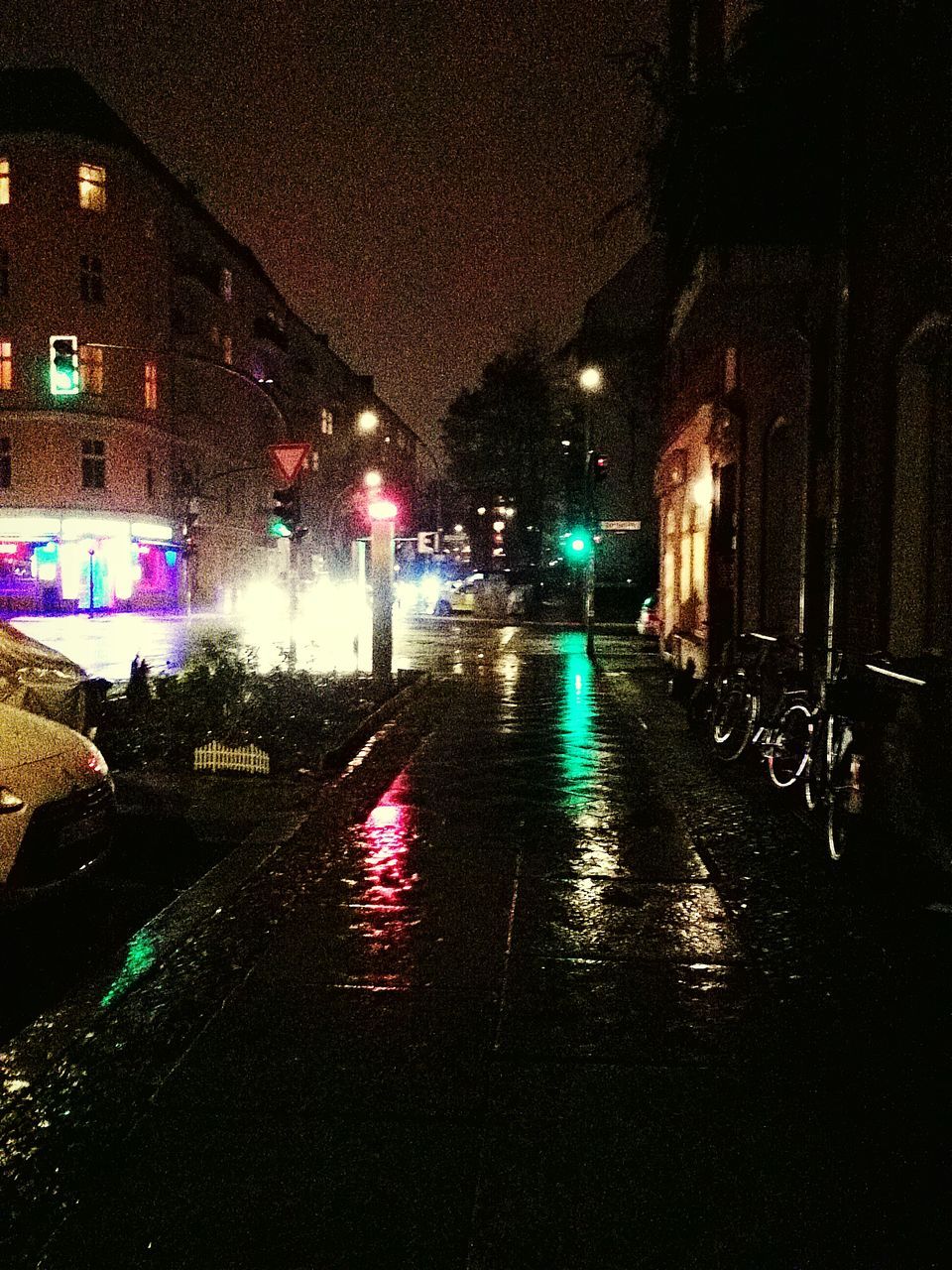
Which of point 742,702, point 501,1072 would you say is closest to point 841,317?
point 742,702

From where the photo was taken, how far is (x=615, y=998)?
457cm

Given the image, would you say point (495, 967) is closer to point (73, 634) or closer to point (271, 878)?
point (271, 878)

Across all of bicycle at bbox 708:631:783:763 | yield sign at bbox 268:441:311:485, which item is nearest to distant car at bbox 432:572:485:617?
yield sign at bbox 268:441:311:485

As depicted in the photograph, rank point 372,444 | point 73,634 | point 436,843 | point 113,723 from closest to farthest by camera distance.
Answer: point 436,843
point 113,723
point 73,634
point 372,444

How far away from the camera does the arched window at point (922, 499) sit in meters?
7.66

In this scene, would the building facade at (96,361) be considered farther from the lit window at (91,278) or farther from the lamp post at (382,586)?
the lamp post at (382,586)

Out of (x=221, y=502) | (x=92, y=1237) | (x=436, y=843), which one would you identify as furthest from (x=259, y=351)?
(x=92, y=1237)

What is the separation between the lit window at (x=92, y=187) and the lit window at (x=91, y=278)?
1791mm

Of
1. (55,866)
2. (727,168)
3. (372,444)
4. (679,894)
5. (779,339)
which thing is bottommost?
(679,894)

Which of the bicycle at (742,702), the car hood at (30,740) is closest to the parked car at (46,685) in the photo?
the car hood at (30,740)

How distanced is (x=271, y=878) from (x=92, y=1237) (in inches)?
137

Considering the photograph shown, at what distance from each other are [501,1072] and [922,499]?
589 cm

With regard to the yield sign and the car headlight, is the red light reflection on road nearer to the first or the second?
the car headlight

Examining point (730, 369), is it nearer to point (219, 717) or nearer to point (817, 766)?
point (219, 717)
